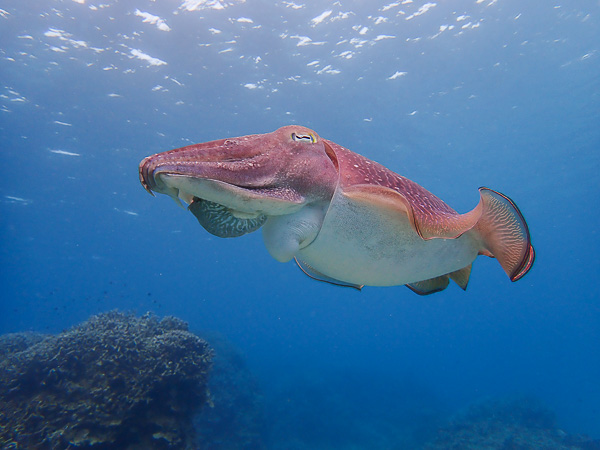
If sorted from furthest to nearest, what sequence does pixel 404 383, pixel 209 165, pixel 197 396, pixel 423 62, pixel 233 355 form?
pixel 404 383 → pixel 233 355 → pixel 423 62 → pixel 197 396 → pixel 209 165

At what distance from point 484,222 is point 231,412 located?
1604cm

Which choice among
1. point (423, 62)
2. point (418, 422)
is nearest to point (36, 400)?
point (423, 62)

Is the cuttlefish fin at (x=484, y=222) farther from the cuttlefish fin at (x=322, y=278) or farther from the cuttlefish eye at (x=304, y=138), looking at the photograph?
the cuttlefish fin at (x=322, y=278)

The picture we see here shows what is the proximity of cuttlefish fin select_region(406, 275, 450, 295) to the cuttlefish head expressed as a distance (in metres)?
1.57

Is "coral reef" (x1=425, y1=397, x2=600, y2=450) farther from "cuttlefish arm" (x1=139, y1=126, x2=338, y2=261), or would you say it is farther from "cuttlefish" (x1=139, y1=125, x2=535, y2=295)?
"cuttlefish arm" (x1=139, y1=126, x2=338, y2=261)

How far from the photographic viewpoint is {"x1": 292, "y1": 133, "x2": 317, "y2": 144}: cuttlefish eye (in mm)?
1998

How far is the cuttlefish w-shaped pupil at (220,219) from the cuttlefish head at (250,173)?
0.02 m

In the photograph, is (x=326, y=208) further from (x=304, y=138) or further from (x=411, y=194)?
(x=411, y=194)

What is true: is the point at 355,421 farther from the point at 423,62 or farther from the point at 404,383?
the point at 423,62

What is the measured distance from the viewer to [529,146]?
2572cm

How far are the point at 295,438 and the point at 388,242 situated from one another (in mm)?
19055

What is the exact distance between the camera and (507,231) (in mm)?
2029

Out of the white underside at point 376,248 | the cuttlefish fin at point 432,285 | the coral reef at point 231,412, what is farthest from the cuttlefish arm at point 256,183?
the coral reef at point 231,412

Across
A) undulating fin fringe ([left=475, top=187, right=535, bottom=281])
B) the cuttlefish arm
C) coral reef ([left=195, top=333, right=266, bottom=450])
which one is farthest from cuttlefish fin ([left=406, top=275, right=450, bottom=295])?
coral reef ([left=195, top=333, right=266, bottom=450])
